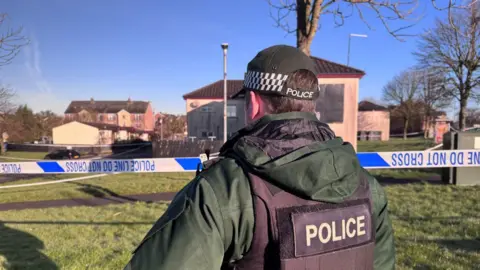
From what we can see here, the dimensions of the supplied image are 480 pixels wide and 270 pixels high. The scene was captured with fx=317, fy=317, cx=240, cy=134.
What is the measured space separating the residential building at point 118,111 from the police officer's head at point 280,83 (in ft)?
271

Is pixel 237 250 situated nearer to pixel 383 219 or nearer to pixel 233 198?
pixel 233 198

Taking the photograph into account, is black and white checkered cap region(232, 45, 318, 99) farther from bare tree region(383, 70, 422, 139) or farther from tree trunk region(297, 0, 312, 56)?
bare tree region(383, 70, 422, 139)

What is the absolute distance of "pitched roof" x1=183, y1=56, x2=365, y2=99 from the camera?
24.1 m

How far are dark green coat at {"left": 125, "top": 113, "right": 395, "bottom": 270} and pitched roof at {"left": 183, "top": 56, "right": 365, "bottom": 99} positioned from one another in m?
23.0

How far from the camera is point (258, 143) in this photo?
1174mm

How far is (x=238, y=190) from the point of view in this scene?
3.64ft

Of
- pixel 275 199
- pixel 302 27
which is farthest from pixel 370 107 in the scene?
pixel 275 199

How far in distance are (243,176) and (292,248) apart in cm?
32

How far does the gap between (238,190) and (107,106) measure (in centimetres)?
9397

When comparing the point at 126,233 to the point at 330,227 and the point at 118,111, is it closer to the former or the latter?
the point at 330,227

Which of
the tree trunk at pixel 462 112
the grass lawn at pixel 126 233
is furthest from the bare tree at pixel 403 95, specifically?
the grass lawn at pixel 126 233

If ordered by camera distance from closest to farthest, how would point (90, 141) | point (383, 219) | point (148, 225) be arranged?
point (383, 219) < point (148, 225) < point (90, 141)

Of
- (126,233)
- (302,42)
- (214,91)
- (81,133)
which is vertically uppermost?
(214,91)

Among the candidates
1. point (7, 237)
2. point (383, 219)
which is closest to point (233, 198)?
point (383, 219)
